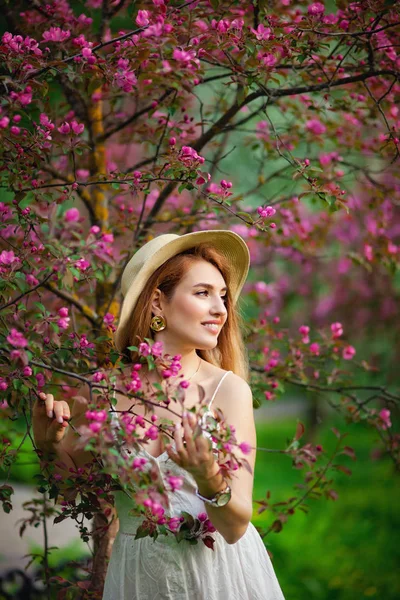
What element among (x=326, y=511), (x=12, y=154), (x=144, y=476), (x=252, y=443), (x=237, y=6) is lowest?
(x=144, y=476)

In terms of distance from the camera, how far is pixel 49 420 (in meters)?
1.99

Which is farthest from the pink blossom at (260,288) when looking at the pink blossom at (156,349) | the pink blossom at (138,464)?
the pink blossom at (138,464)

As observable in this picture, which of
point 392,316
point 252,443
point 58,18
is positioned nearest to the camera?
point 252,443

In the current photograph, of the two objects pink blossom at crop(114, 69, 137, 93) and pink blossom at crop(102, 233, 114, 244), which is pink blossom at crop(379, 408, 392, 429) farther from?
pink blossom at crop(114, 69, 137, 93)

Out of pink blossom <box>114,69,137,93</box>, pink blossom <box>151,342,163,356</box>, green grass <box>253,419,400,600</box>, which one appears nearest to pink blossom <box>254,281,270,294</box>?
green grass <box>253,419,400,600</box>

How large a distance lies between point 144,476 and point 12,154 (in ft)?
3.64

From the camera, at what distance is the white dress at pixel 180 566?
1920mm

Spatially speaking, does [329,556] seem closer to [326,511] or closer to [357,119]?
[326,511]

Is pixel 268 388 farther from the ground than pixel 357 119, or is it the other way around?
pixel 357 119

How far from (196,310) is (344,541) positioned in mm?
3565

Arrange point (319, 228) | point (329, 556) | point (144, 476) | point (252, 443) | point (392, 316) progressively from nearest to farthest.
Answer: point (144, 476) < point (252, 443) < point (319, 228) < point (329, 556) < point (392, 316)

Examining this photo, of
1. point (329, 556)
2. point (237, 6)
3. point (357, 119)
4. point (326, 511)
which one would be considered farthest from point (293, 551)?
point (237, 6)

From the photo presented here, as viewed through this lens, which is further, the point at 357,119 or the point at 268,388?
the point at 357,119

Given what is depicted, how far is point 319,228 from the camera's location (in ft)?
12.9
